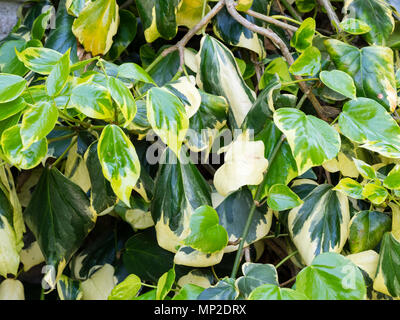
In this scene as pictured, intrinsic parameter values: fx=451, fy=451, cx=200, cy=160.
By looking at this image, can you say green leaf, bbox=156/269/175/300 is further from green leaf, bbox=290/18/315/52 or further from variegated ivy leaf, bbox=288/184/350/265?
green leaf, bbox=290/18/315/52

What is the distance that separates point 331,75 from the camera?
0.60 m

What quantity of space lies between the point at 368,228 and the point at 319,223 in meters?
0.07

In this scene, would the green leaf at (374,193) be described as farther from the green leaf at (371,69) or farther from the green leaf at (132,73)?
the green leaf at (132,73)

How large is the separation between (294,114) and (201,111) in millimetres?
150

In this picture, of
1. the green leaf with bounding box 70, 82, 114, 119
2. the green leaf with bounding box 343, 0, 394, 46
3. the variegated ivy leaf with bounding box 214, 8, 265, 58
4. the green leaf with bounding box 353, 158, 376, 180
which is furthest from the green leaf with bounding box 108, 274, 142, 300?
the green leaf with bounding box 343, 0, 394, 46

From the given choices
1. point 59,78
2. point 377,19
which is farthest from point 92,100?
point 377,19

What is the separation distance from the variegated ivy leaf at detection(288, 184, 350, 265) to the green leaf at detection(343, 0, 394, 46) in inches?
10.7

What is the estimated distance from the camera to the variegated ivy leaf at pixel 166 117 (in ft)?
1.71

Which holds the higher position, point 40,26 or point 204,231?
point 40,26

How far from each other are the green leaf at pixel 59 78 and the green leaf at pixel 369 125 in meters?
0.35

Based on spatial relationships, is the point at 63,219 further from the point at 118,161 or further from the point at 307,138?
the point at 307,138

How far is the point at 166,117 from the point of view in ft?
1.72

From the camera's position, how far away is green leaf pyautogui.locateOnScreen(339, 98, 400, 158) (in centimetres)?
58
